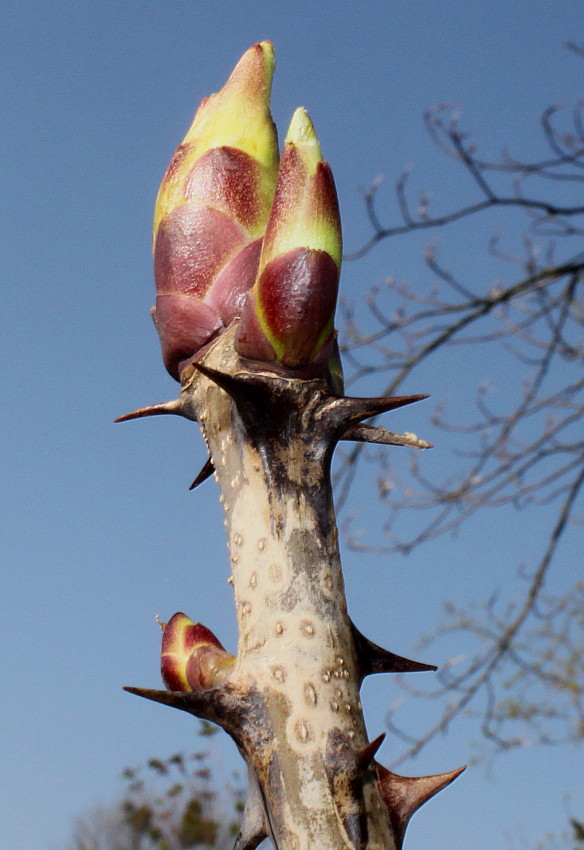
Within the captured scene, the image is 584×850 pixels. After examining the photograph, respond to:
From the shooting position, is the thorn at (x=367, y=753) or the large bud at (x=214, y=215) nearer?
the thorn at (x=367, y=753)

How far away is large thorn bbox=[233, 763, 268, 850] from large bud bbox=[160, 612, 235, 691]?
88mm

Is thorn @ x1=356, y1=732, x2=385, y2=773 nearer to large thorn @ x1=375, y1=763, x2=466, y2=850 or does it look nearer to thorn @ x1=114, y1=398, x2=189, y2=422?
large thorn @ x1=375, y1=763, x2=466, y2=850

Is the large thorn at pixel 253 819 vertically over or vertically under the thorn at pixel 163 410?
under

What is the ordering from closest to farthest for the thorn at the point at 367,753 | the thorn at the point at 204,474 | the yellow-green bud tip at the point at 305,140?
1. the thorn at the point at 367,753
2. the yellow-green bud tip at the point at 305,140
3. the thorn at the point at 204,474

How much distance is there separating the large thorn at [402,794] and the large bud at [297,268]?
334 millimetres

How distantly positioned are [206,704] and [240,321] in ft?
A: 1.02

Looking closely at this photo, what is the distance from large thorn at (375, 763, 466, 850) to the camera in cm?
69

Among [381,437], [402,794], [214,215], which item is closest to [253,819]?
[402,794]

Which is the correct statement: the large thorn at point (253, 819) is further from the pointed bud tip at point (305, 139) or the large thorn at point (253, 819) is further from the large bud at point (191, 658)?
the pointed bud tip at point (305, 139)

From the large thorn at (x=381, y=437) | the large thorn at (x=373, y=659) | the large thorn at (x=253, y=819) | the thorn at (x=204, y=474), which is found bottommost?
the large thorn at (x=253, y=819)

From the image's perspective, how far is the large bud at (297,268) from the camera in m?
0.71

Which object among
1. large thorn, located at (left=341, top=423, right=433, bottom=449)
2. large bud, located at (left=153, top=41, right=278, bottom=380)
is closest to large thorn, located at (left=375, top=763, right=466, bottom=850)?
large thorn, located at (left=341, top=423, right=433, bottom=449)

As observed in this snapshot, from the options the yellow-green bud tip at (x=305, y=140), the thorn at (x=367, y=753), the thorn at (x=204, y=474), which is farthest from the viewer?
the thorn at (x=204, y=474)

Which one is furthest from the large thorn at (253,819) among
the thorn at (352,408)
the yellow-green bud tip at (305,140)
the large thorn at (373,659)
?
the yellow-green bud tip at (305,140)
